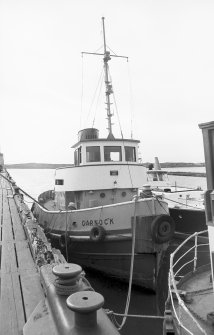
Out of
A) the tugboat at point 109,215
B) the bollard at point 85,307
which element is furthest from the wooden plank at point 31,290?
the tugboat at point 109,215

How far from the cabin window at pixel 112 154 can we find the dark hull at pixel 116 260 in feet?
12.6

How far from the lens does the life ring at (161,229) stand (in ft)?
29.3

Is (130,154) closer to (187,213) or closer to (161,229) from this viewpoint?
(161,229)

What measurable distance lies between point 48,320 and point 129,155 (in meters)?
9.97

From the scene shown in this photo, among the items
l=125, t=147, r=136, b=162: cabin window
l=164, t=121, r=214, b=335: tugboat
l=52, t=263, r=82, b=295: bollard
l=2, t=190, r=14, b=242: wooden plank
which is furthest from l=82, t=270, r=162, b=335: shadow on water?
l=52, t=263, r=82, b=295: bollard

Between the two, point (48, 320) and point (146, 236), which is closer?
point (48, 320)

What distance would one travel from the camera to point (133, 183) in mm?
11875

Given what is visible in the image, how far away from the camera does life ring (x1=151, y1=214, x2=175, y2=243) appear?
29.3 ft

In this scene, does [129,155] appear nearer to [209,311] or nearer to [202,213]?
[202,213]

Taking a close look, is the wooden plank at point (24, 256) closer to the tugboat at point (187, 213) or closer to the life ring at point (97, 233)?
the life ring at point (97, 233)

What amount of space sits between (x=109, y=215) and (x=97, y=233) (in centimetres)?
82

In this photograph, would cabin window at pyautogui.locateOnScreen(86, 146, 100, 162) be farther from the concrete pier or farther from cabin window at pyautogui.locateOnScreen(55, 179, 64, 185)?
the concrete pier

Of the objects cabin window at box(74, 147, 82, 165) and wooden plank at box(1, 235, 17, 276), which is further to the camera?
cabin window at box(74, 147, 82, 165)

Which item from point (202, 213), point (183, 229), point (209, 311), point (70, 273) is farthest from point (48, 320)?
point (183, 229)
